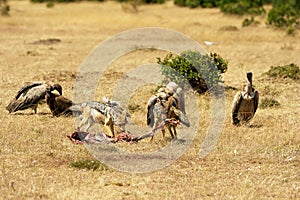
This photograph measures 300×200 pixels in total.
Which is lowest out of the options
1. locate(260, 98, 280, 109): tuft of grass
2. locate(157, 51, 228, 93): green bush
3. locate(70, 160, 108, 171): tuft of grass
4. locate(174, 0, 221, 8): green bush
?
locate(174, 0, 221, 8): green bush

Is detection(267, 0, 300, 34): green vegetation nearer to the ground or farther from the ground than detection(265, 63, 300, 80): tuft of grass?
farther from the ground

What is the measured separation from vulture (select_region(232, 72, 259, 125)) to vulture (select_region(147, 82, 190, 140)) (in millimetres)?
1309

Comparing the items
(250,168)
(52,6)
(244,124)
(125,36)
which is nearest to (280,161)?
(250,168)

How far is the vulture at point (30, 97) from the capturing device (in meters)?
11.5

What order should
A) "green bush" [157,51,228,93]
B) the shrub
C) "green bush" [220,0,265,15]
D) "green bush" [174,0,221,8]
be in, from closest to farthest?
"green bush" [157,51,228,93]
the shrub
"green bush" [220,0,265,15]
"green bush" [174,0,221,8]

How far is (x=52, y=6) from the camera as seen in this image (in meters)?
39.8

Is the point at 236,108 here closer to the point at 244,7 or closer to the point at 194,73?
the point at 194,73

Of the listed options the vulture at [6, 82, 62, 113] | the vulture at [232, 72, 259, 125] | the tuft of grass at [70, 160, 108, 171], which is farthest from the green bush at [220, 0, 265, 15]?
the tuft of grass at [70, 160, 108, 171]

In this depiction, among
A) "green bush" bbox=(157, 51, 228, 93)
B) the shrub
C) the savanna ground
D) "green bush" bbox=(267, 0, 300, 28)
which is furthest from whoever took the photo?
the shrub

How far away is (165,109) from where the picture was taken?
9.34 metres

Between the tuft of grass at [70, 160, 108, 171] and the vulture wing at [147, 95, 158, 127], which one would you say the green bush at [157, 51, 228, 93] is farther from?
the tuft of grass at [70, 160, 108, 171]

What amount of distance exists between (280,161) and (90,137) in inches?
106

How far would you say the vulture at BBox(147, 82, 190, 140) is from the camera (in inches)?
367

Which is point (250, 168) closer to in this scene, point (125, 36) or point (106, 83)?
point (106, 83)
